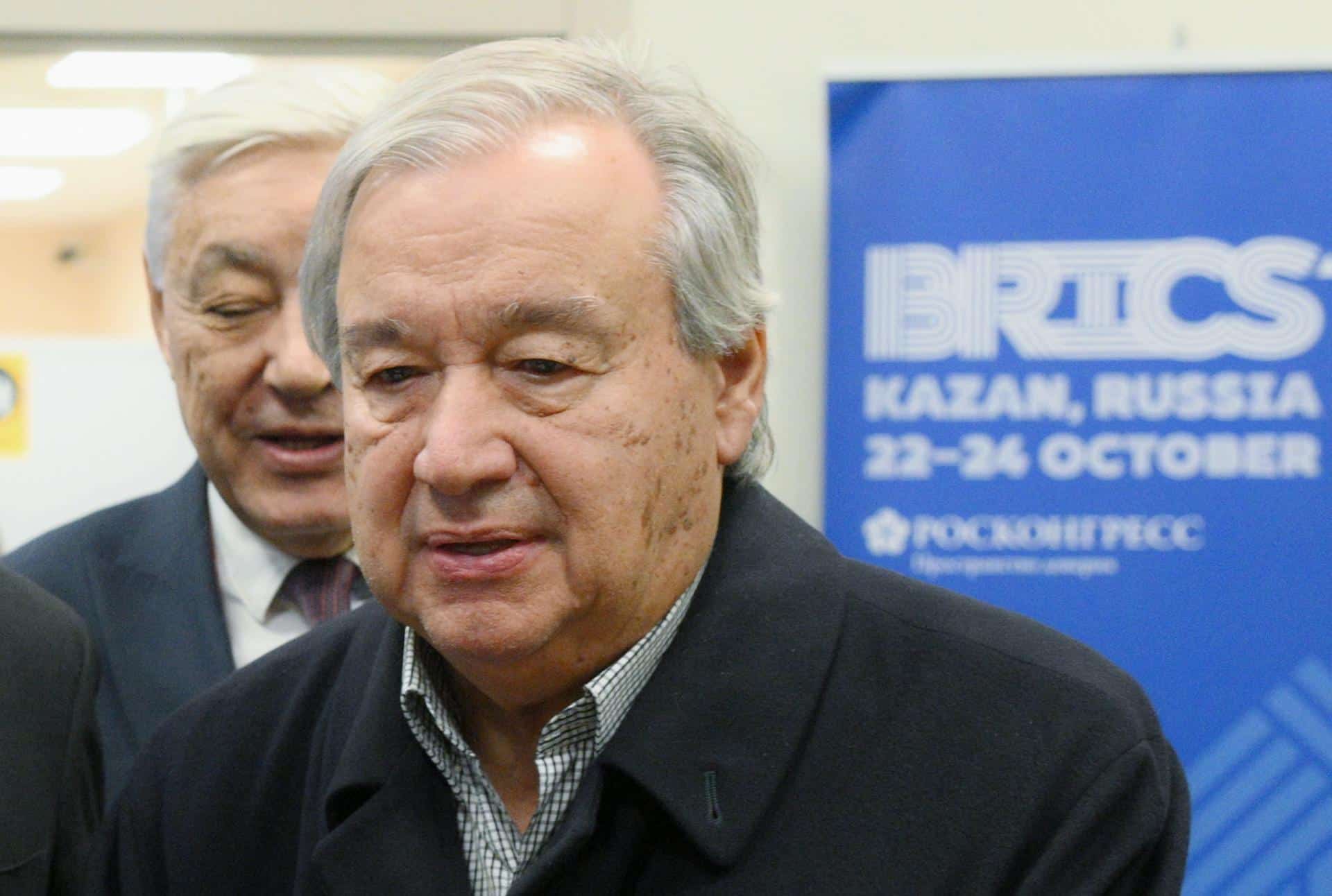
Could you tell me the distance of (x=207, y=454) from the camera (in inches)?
85.9

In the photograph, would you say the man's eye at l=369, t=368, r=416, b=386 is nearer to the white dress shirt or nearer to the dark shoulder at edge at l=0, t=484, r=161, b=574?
the white dress shirt

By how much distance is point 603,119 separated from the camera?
5.22 feet

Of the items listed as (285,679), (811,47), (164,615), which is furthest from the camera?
(811,47)

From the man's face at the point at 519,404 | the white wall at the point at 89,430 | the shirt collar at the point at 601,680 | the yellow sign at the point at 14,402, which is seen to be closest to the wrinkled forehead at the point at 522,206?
the man's face at the point at 519,404

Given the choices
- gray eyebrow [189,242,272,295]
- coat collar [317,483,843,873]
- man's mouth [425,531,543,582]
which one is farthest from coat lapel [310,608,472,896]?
gray eyebrow [189,242,272,295]

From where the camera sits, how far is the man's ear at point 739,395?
5.40 feet

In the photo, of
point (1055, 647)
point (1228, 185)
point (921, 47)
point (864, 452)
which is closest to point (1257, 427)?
point (1228, 185)

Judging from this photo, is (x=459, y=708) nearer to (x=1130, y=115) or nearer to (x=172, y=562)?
(x=172, y=562)

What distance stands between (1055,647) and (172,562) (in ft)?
3.98

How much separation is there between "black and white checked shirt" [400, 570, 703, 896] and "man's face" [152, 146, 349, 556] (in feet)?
1.76

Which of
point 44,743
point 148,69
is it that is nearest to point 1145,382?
point 44,743

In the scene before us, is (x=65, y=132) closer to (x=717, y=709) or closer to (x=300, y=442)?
(x=300, y=442)

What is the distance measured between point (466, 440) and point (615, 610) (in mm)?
209

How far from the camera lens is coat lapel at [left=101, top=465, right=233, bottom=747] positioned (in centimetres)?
215
